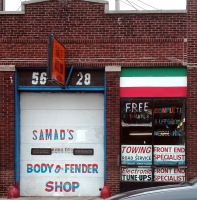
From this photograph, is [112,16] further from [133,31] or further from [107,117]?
[107,117]

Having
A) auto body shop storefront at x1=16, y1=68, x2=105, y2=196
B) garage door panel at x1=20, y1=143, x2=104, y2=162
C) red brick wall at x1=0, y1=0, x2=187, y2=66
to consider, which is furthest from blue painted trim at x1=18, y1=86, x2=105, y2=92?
garage door panel at x1=20, y1=143, x2=104, y2=162

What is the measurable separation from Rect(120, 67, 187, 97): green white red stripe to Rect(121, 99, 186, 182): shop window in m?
0.22

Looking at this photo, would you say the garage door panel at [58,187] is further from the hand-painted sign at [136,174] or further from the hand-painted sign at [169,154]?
the hand-painted sign at [169,154]

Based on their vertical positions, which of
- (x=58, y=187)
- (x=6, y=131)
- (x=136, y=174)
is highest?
(x=6, y=131)

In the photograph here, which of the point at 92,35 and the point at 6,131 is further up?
the point at 92,35

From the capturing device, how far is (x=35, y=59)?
12.6 metres

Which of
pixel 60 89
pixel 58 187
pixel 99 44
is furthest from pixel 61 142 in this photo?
pixel 99 44

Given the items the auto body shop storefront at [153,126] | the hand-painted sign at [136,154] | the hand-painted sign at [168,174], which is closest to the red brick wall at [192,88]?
the auto body shop storefront at [153,126]

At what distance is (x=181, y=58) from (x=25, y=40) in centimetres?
427

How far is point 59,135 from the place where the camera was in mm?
12742

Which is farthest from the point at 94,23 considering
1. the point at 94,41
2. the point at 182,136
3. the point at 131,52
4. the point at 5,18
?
the point at 182,136

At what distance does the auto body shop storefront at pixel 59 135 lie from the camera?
498 inches

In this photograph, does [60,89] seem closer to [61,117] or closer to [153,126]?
[61,117]

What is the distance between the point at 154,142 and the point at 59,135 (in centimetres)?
262
